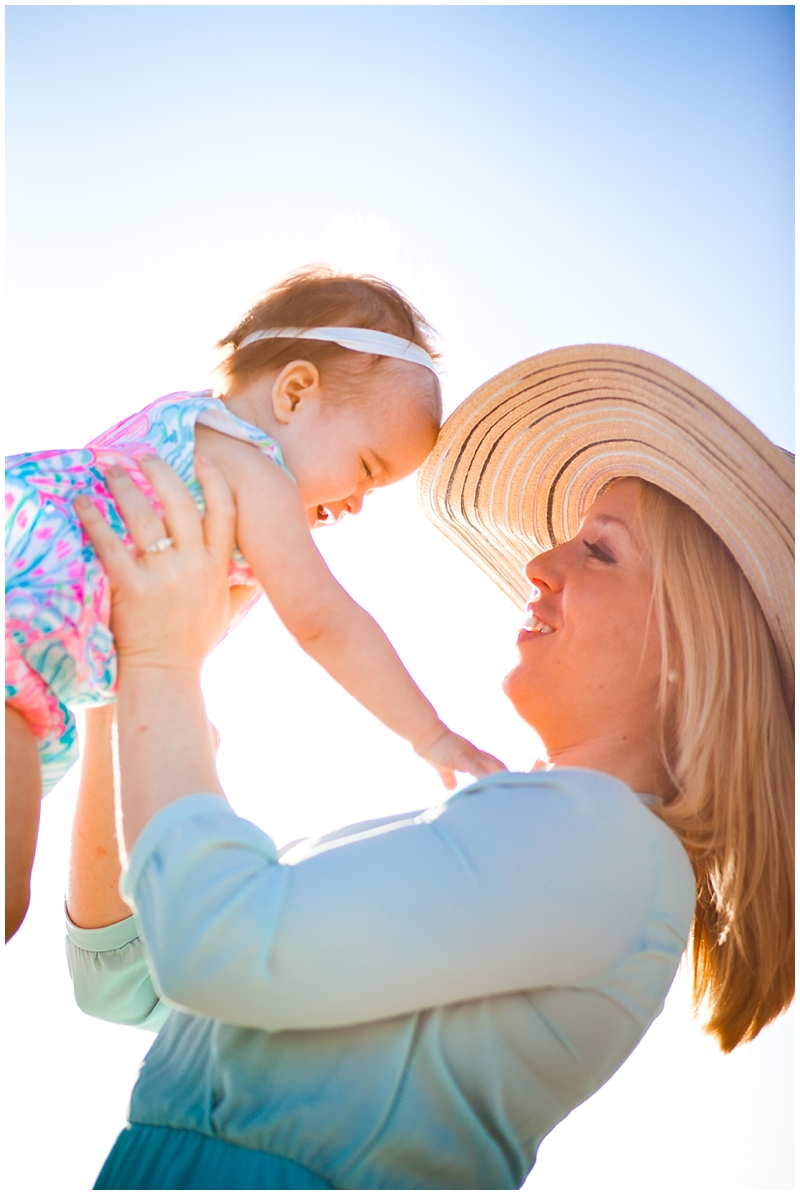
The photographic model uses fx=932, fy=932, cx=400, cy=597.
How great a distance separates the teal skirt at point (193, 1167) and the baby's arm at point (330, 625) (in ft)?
2.52

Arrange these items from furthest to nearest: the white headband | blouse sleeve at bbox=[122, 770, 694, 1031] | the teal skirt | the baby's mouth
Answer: the baby's mouth
the white headband
the teal skirt
blouse sleeve at bbox=[122, 770, 694, 1031]

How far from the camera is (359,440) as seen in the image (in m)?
2.26

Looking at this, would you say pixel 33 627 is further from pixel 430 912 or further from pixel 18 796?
pixel 430 912

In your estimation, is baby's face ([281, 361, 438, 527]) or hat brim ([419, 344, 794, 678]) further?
hat brim ([419, 344, 794, 678])

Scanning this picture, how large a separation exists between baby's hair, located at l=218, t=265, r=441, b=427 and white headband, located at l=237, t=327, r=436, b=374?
14mm

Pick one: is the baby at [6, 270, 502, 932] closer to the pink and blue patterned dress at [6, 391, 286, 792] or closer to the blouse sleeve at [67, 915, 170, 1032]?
the pink and blue patterned dress at [6, 391, 286, 792]

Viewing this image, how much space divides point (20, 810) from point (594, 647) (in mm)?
1554

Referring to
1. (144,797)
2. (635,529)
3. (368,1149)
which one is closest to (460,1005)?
(368,1149)

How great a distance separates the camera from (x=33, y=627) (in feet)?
5.57

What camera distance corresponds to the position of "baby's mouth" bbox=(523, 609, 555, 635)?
8.93ft

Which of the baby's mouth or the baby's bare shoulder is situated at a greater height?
the baby's bare shoulder

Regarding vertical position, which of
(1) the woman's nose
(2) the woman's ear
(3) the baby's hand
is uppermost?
(2) the woman's ear

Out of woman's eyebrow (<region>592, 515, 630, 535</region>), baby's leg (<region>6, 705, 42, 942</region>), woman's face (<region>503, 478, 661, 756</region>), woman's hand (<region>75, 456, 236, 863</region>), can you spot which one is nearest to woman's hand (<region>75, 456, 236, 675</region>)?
woman's hand (<region>75, 456, 236, 863</region>)

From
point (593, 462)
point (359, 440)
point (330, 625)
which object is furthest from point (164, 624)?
point (593, 462)
